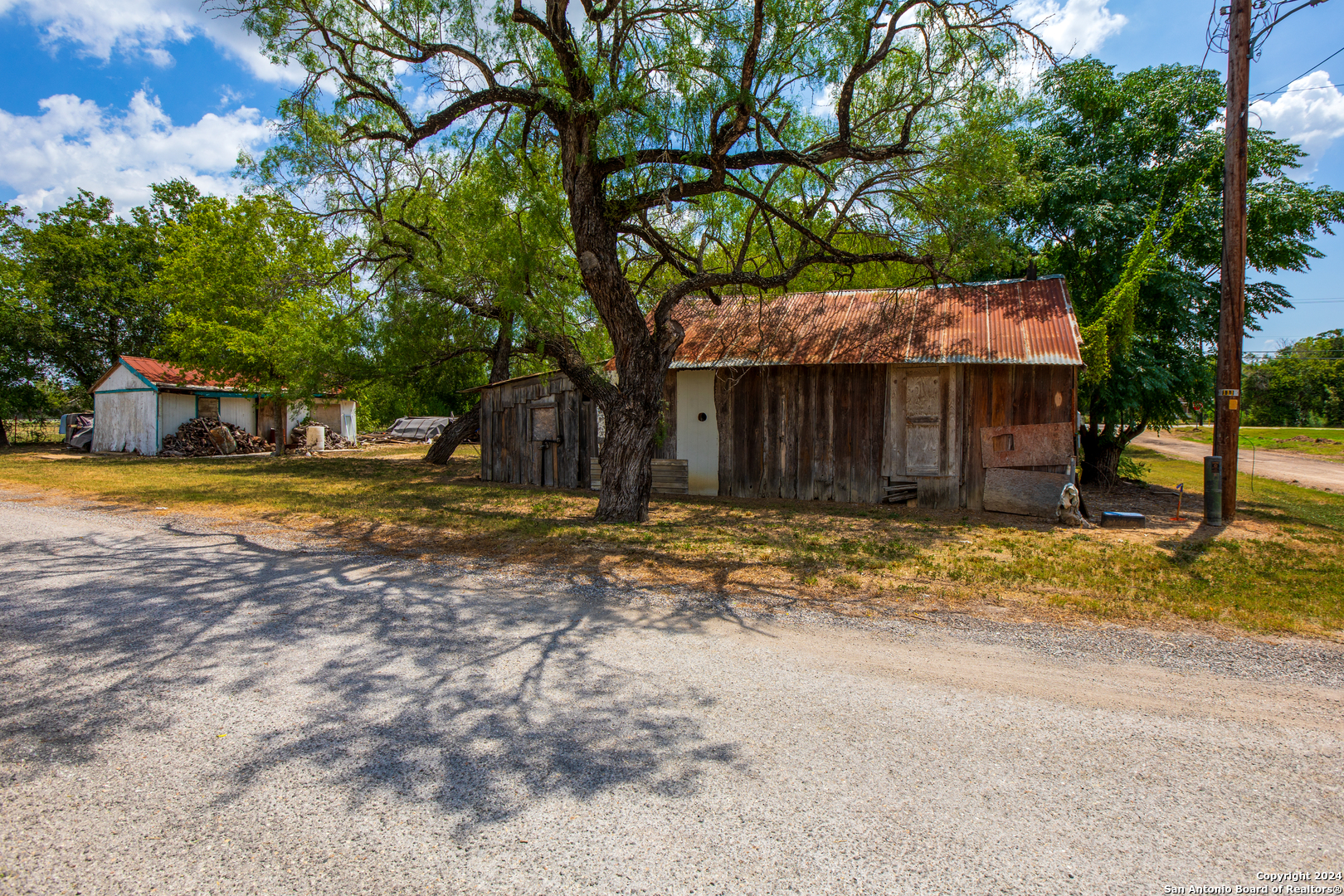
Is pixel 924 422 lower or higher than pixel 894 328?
lower

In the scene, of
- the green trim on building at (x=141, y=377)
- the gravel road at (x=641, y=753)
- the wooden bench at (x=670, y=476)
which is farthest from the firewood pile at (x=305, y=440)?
the gravel road at (x=641, y=753)

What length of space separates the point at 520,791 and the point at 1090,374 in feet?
41.4

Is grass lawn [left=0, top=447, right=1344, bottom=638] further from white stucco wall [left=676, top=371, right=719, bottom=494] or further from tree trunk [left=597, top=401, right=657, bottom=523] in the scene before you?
white stucco wall [left=676, top=371, right=719, bottom=494]

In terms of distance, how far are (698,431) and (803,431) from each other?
7.01 ft

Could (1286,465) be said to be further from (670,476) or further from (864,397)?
(670,476)

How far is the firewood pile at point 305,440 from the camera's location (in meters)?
28.2

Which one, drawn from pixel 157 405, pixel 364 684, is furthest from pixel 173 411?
pixel 364 684

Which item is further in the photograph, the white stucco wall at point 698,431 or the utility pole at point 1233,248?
the white stucco wall at point 698,431

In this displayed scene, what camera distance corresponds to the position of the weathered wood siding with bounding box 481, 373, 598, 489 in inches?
581

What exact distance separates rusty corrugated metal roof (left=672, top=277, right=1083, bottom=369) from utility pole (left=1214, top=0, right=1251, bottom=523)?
188 cm

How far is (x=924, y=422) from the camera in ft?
39.5

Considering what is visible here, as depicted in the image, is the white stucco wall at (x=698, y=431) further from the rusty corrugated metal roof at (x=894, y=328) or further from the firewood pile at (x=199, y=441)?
the firewood pile at (x=199, y=441)

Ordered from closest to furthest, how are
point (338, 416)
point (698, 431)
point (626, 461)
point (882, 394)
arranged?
point (626, 461)
point (882, 394)
point (698, 431)
point (338, 416)

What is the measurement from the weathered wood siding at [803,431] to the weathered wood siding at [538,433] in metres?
3.07
